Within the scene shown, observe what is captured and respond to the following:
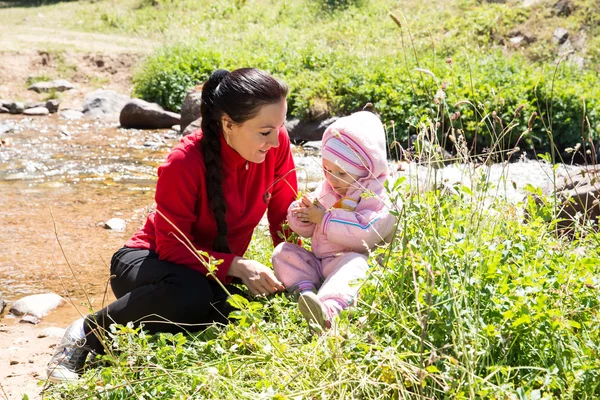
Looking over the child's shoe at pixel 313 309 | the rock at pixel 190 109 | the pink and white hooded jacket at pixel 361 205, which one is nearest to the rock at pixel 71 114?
the rock at pixel 190 109

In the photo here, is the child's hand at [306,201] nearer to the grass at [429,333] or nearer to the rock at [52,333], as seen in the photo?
the grass at [429,333]

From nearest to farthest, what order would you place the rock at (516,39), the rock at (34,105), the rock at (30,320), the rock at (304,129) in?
the rock at (30,320) → the rock at (304,129) → the rock at (34,105) → the rock at (516,39)

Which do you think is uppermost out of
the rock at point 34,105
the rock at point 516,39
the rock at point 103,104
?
the rock at point 516,39

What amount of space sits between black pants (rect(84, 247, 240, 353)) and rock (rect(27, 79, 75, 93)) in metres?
10.3

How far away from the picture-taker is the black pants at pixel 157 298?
3229mm

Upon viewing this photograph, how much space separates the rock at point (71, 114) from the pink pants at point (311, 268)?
355 inches

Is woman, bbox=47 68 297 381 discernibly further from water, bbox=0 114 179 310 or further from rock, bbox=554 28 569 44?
rock, bbox=554 28 569 44

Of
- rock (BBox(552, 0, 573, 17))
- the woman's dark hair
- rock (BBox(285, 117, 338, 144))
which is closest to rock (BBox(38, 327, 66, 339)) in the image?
the woman's dark hair

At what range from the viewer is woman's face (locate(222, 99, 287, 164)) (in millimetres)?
3328

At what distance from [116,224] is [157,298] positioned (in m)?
3.05

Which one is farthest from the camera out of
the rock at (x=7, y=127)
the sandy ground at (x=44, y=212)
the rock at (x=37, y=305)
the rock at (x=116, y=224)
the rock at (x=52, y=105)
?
the rock at (x=52, y=105)

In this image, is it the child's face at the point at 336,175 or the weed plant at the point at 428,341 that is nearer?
the weed plant at the point at 428,341

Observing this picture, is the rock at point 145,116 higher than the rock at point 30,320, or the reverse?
the rock at point 30,320

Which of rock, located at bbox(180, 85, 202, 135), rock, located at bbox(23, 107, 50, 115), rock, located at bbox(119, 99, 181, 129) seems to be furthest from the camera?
rock, located at bbox(23, 107, 50, 115)
